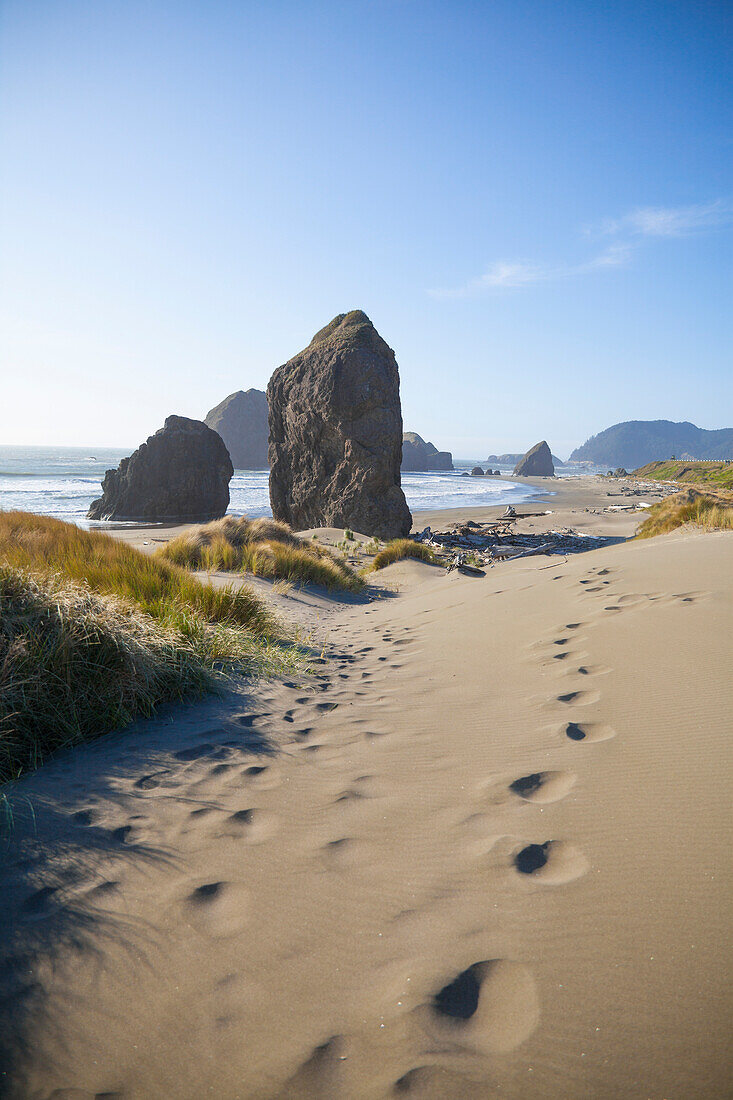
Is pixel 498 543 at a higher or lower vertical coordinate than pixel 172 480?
lower

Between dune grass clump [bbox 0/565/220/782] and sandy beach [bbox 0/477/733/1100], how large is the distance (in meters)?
0.19

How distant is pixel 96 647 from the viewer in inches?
125

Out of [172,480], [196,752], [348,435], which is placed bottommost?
[196,752]

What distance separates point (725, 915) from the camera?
1.40m

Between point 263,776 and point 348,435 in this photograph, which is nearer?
point 263,776

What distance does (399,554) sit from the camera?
1321cm

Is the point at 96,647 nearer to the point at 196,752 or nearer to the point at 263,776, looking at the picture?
the point at 196,752

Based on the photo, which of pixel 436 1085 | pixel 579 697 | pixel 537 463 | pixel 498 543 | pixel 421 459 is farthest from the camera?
pixel 421 459

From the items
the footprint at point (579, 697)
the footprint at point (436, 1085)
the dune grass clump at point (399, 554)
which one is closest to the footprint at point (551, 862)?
the footprint at point (436, 1085)

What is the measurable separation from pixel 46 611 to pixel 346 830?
7.61 feet

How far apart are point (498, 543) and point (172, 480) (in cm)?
2438

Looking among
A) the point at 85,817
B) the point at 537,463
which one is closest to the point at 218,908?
the point at 85,817

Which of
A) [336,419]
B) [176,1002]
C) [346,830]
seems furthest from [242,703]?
[336,419]

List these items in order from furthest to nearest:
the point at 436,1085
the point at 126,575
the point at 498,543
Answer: the point at 498,543 < the point at 126,575 < the point at 436,1085
